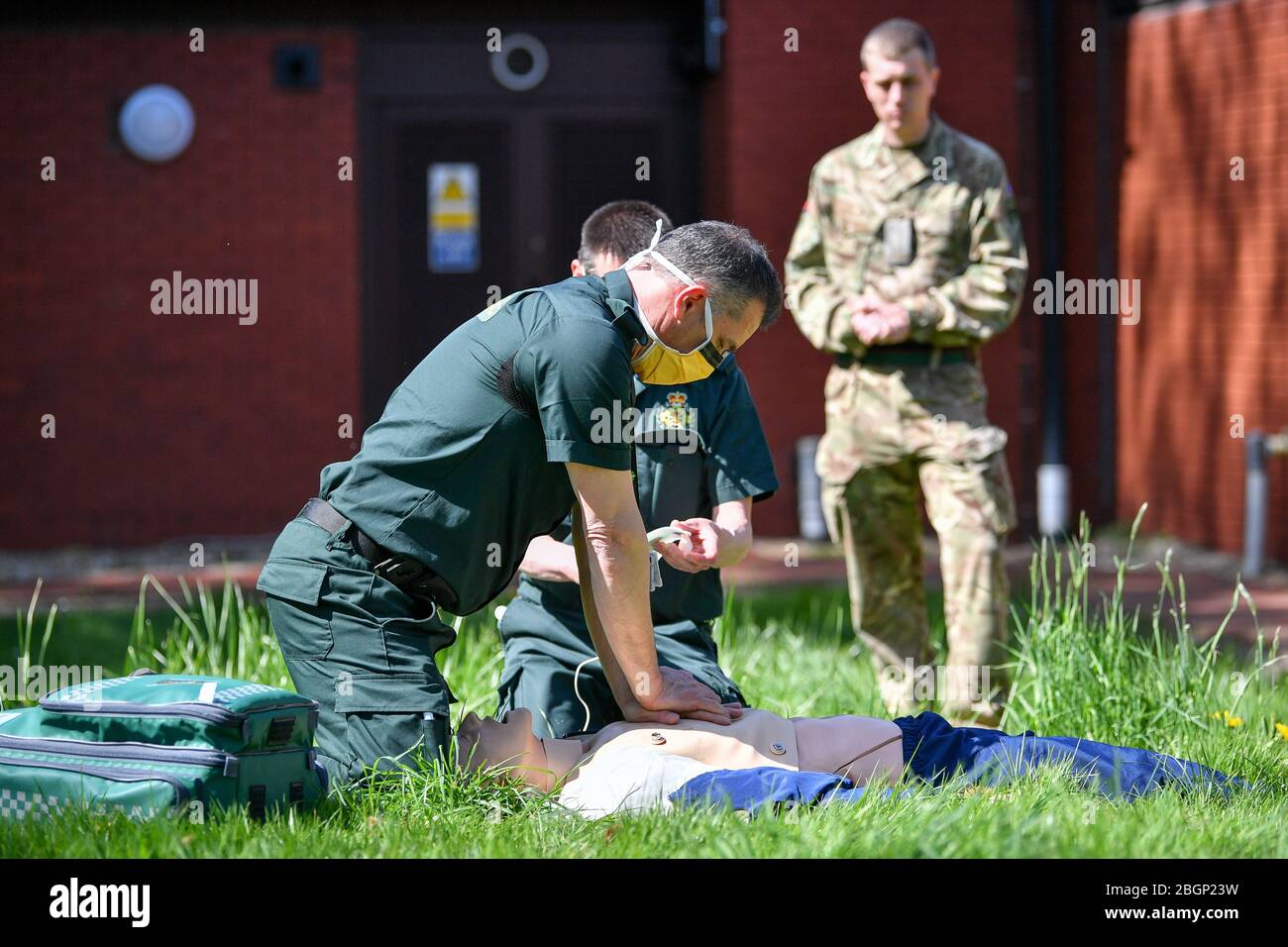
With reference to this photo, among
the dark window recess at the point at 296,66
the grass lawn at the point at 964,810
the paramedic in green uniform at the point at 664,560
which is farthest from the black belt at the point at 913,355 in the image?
the dark window recess at the point at 296,66

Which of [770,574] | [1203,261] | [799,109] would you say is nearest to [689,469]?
[770,574]

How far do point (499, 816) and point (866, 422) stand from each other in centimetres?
238

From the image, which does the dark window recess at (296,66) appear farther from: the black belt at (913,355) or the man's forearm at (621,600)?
the man's forearm at (621,600)

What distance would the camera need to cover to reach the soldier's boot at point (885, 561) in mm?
5566

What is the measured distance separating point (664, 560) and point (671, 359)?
0.75m

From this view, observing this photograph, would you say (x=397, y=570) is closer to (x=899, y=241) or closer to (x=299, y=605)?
(x=299, y=605)

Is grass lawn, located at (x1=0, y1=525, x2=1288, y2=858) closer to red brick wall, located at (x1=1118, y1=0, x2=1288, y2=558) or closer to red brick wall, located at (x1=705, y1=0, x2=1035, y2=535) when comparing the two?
red brick wall, located at (x1=1118, y1=0, x2=1288, y2=558)


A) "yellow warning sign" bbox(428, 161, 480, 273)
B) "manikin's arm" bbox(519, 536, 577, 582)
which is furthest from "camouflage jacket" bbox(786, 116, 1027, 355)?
"yellow warning sign" bbox(428, 161, 480, 273)

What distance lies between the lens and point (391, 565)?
365 centimetres

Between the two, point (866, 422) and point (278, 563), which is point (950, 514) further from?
point (278, 563)

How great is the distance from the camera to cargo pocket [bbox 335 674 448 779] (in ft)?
12.2

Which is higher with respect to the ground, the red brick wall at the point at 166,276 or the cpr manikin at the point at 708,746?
the red brick wall at the point at 166,276

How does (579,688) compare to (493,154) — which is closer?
(579,688)

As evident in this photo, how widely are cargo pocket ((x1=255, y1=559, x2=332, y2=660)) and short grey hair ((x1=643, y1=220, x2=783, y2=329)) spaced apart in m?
1.03
